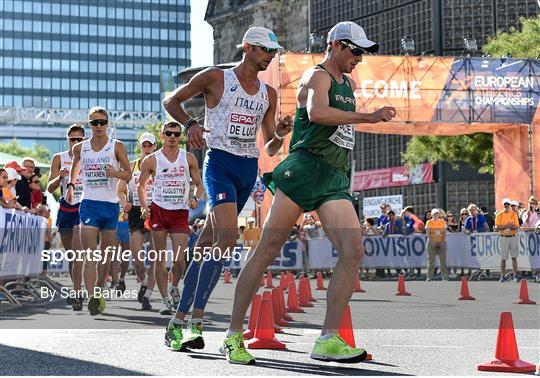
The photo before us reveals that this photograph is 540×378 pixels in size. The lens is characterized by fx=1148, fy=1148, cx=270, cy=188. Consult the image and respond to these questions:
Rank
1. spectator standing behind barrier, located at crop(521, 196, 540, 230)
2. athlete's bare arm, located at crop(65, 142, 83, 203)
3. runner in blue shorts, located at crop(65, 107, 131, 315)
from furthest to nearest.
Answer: spectator standing behind barrier, located at crop(521, 196, 540, 230)
athlete's bare arm, located at crop(65, 142, 83, 203)
runner in blue shorts, located at crop(65, 107, 131, 315)

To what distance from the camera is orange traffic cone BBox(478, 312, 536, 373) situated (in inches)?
252

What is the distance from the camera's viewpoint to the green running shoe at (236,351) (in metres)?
6.65

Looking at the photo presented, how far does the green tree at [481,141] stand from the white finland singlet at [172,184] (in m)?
31.4

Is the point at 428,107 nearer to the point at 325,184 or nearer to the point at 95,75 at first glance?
the point at 325,184

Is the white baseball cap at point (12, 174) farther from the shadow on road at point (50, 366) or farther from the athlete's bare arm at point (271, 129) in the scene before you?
the shadow on road at point (50, 366)

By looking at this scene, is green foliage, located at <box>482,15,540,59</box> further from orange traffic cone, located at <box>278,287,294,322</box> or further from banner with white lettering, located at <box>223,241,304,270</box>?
orange traffic cone, located at <box>278,287,294,322</box>

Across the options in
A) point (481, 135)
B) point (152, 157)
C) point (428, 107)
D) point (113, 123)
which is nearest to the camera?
point (152, 157)

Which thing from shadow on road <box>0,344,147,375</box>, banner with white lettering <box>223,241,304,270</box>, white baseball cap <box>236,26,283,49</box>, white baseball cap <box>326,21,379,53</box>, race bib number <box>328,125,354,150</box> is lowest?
shadow on road <box>0,344,147,375</box>

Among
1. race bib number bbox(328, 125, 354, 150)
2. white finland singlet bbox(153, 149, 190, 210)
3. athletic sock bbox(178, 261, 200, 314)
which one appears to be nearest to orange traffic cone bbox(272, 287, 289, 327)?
white finland singlet bbox(153, 149, 190, 210)

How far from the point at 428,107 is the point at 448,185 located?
23873mm

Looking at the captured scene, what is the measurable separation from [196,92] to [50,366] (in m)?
2.11

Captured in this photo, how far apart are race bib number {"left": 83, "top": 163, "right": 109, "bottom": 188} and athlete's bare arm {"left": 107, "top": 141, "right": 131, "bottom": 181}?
0.31 ft

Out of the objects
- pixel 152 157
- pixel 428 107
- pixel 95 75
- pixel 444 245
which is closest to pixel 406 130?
pixel 428 107

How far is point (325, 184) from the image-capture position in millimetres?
6898
